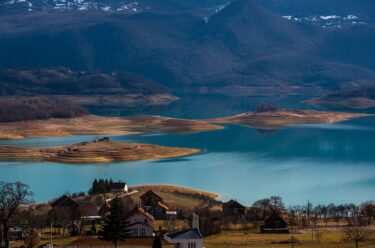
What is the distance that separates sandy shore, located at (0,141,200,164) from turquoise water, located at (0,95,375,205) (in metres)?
2.31

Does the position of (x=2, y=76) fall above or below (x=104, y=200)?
above

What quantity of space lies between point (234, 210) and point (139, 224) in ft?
29.0

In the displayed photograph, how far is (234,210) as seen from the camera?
147 feet

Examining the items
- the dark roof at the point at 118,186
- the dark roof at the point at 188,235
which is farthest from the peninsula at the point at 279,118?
the dark roof at the point at 188,235

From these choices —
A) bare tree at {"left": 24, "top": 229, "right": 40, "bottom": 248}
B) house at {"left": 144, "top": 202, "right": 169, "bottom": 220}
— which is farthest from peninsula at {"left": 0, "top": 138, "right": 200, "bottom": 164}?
bare tree at {"left": 24, "top": 229, "right": 40, "bottom": 248}

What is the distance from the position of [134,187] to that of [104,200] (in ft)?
30.8

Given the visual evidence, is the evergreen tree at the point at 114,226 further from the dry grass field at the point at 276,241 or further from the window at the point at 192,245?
the dry grass field at the point at 276,241

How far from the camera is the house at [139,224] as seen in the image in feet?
122

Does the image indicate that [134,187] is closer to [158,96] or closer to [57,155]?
[57,155]

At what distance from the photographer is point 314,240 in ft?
116

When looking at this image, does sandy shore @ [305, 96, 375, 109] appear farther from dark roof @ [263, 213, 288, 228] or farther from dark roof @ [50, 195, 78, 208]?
dark roof @ [263, 213, 288, 228]

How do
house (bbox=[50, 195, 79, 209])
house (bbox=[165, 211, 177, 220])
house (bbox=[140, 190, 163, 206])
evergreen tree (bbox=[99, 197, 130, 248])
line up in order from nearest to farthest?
1. evergreen tree (bbox=[99, 197, 130, 248])
2. house (bbox=[165, 211, 177, 220])
3. house (bbox=[50, 195, 79, 209])
4. house (bbox=[140, 190, 163, 206])

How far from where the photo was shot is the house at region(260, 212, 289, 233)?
39406mm

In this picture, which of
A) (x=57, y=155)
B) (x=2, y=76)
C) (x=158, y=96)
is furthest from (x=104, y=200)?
(x=2, y=76)
